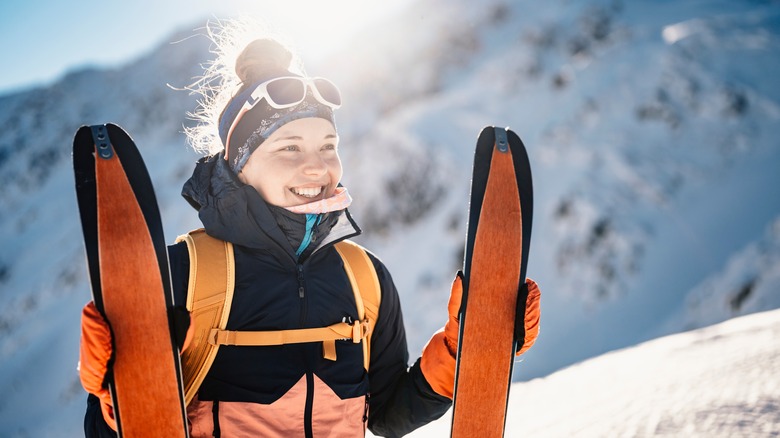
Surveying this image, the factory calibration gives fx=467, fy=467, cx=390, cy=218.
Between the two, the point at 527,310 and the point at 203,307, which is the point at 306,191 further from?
the point at 527,310

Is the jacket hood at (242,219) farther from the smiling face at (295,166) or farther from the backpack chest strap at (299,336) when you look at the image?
the backpack chest strap at (299,336)

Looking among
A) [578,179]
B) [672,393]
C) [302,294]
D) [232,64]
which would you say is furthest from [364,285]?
[578,179]

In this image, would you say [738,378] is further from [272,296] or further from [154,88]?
[154,88]

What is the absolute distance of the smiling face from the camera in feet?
6.18

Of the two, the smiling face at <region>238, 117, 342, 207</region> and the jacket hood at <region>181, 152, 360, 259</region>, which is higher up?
the smiling face at <region>238, 117, 342, 207</region>

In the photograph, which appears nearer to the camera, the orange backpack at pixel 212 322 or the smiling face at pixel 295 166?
the orange backpack at pixel 212 322

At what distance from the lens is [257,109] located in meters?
1.99

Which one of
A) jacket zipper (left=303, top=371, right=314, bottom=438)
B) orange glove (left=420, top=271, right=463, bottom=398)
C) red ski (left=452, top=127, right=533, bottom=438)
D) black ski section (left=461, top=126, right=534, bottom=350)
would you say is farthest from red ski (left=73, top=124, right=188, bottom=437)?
black ski section (left=461, top=126, right=534, bottom=350)

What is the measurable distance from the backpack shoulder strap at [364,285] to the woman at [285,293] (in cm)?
4

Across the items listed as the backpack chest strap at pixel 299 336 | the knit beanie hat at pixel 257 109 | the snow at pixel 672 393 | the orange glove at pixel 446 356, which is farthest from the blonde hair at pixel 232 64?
the snow at pixel 672 393

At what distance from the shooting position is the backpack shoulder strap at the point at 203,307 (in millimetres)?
1660

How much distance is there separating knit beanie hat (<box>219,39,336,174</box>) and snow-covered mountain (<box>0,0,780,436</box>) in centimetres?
205

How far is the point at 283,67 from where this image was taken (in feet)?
7.30

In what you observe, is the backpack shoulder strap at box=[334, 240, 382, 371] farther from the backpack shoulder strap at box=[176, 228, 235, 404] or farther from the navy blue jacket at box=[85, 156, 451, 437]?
the backpack shoulder strap at box=[176, 228, 235, 404]
